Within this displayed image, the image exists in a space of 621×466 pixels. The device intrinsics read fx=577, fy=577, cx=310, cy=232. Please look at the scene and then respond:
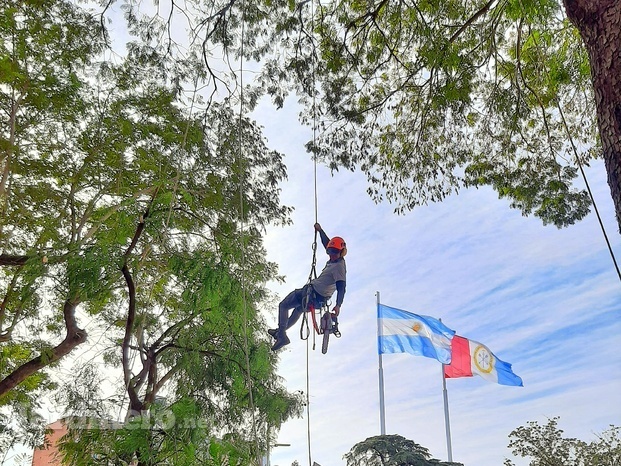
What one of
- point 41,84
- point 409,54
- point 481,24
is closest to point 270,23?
point 409,54

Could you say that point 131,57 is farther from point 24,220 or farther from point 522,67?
point 522,67

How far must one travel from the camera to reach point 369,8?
5.25 meters

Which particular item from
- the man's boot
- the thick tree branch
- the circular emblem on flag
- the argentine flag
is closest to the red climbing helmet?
the man's boot

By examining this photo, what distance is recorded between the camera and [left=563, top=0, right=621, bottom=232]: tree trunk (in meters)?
2.21

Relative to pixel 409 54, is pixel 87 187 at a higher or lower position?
lower

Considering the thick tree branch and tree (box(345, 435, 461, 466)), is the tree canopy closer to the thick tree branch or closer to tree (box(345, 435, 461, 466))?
the thick tree branch

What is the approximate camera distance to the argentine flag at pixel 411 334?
1109cm

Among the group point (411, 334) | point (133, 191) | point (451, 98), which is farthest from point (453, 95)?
point (411, 334)

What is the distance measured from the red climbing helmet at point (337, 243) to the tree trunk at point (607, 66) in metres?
2.65

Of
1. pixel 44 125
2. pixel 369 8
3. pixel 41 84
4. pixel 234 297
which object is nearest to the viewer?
pixel 234 297

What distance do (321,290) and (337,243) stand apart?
430mm

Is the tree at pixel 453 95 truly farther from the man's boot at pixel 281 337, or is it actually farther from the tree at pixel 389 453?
the tree at pixel 389 453

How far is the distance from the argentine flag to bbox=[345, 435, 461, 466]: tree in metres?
1.99

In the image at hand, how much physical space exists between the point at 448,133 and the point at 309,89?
1.55 metres
